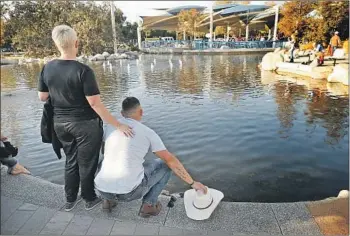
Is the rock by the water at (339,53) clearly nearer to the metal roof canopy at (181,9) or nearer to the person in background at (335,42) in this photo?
the person in background at (335,42)

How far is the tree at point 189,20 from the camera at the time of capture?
35.8 m

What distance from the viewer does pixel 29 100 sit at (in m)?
10.1

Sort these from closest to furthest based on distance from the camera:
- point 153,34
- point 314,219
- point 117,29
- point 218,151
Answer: point 314,219, point 218,151, point 117,29, point 153,34

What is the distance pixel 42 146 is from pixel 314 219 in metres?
5.24

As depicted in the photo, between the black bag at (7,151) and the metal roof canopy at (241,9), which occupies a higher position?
the metal roof canopy at (241,9)

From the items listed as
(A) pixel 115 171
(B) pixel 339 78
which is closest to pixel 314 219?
(A) pixel 115 171

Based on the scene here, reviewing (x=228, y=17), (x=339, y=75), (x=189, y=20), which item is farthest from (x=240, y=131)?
(x=228, y=17)

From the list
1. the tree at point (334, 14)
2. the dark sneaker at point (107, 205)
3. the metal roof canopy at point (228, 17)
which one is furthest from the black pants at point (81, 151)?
the metal roof canopy at point (228, 17)

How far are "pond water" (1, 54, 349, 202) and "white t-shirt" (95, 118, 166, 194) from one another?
6.51 ft

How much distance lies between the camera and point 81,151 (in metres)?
2.63

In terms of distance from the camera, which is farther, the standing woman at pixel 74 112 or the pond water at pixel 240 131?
the pond water at pixel 240 131

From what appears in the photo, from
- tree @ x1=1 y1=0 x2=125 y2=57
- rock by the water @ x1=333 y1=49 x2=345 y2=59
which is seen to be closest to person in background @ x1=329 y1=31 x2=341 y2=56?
rock by the water @ x1=333 y1=49 x2=345 y2=59

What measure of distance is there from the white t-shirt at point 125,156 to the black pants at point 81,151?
0.72 ft

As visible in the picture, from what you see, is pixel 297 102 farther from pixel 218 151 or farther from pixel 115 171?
pixel 115 171
